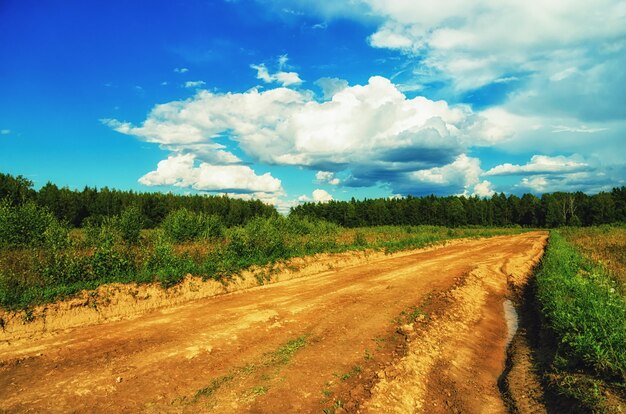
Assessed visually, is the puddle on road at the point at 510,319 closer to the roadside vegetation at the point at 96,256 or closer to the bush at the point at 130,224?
the roadside vegetation at the point at 96,256

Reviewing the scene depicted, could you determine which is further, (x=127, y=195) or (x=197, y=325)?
(x=127, y=195)

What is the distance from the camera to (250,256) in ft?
54.6

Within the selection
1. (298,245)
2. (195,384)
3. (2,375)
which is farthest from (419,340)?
(298,245)

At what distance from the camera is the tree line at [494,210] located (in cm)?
9088

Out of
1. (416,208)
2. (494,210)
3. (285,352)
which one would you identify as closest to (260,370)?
(285,352)

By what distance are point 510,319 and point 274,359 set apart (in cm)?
883

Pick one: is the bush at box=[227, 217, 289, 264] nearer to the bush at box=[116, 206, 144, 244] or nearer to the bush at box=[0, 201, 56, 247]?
the bush at box=[116, 206, 144, 244]

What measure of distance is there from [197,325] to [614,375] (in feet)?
29.0

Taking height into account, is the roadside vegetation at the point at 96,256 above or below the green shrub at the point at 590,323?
above

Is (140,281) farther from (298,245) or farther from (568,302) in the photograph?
(568,302)

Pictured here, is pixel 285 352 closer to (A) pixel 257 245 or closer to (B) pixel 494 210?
(A) pixel 257 245

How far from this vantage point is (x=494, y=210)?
10325 centimetres

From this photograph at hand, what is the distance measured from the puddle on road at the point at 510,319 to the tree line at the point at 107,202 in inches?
1580

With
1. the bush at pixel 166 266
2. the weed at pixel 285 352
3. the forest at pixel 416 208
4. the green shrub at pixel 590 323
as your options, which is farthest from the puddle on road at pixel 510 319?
the forest at pixel 416 208
